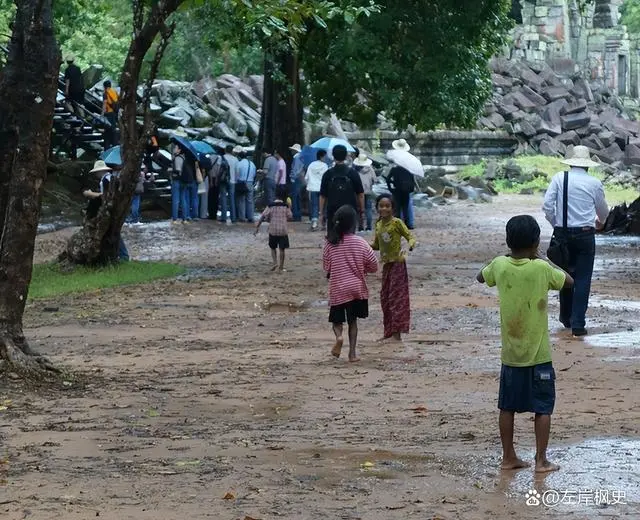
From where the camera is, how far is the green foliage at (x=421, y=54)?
27.9m

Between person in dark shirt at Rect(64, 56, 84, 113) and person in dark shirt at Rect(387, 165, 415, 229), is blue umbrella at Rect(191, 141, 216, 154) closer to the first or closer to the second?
person in dark shirt at Rect(64, 56, 84, 113)

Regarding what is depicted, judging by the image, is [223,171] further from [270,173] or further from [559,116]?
[559,116]

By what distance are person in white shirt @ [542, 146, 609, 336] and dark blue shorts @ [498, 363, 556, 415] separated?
535 centimetres

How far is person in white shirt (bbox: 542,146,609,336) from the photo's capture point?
12.5 metres

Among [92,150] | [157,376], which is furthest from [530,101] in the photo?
[157,376]

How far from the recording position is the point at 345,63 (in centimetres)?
2809

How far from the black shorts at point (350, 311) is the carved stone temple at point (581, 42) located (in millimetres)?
50395

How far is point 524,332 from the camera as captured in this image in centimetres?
720

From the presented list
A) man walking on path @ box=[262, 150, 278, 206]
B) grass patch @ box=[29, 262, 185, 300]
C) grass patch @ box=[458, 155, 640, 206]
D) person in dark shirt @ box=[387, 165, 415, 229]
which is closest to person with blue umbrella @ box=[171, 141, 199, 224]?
man walking on path @ box=[262, 150, 278, 206]

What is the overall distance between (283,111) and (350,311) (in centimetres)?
2082

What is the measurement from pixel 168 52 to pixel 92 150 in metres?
17.0

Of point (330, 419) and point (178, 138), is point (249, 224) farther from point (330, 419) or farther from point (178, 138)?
point (330, 419)

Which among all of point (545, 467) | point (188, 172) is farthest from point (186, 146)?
point (545, 467)

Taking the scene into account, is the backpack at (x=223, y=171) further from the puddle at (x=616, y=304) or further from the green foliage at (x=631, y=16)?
the green foliage at (x=631, y=16)
